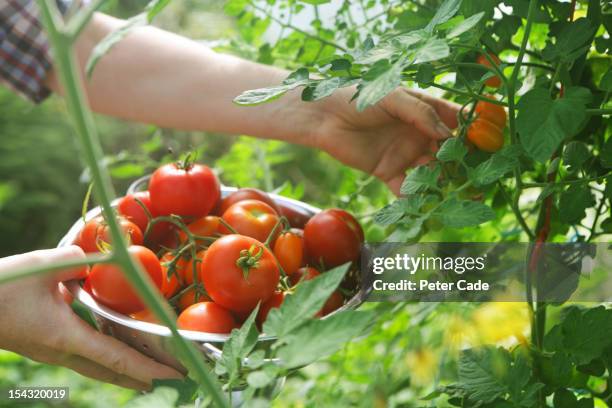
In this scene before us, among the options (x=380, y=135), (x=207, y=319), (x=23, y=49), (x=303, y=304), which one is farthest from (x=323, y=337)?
(x=23, y=49)

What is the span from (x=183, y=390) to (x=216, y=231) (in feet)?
1.45

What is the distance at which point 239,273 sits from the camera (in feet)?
2.24

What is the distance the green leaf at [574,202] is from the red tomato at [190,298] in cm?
37

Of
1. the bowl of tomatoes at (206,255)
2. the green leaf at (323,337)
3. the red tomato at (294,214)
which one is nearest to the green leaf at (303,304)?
the green leaf at (323,337)

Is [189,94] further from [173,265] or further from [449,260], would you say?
[449,260]

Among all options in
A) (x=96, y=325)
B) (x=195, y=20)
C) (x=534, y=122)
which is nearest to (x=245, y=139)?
(x=96, y=325)

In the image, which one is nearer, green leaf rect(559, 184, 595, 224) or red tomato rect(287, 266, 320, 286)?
green leaf rect(559, 184, 595, 224)

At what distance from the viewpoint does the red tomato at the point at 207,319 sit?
66 cm

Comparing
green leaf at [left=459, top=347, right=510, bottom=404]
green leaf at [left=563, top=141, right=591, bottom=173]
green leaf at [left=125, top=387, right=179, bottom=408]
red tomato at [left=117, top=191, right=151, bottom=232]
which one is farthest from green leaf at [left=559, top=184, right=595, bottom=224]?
red tomato at [left=117, top=191, right=151, bottom=232]

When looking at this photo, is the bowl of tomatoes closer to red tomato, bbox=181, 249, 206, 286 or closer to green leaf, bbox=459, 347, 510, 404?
red tomato, bbox=181, 249, 206, 286

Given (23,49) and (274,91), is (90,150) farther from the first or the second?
(23,49)

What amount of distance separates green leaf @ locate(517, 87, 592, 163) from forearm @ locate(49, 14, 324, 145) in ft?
1.50

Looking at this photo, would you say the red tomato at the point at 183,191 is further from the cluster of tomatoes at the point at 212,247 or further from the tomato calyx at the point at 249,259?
the tomato calyx at the point at 249,259

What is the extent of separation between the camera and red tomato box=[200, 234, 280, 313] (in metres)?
0.69
